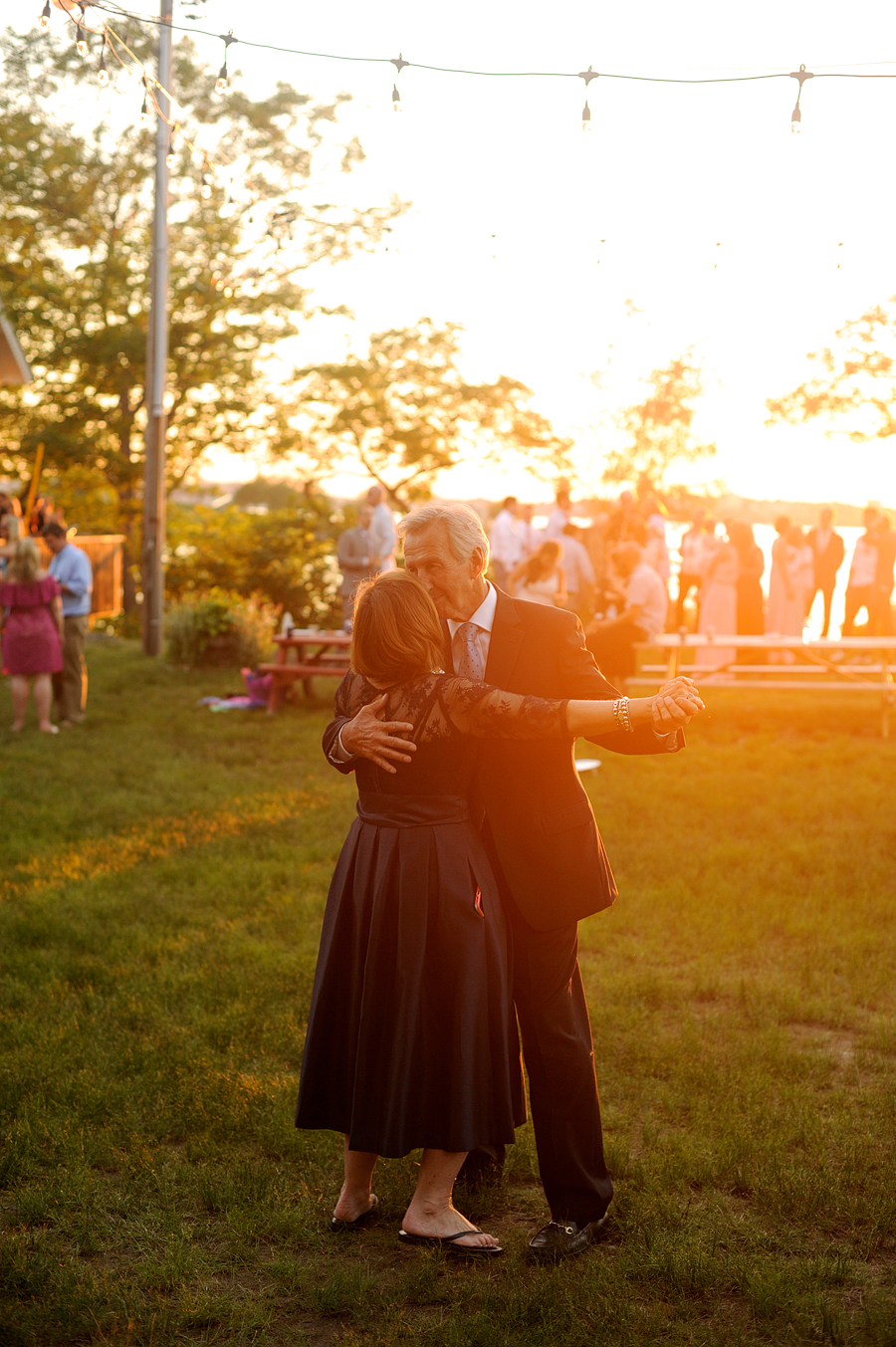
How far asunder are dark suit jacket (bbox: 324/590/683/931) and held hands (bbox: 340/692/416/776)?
0.51 ft

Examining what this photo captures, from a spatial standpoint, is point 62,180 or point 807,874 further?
point 62,180

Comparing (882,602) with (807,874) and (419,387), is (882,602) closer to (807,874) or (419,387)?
(807,874)

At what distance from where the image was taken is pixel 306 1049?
3.37m

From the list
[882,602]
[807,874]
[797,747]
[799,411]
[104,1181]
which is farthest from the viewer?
[799,411]

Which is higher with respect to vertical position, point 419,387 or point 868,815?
point 419,387

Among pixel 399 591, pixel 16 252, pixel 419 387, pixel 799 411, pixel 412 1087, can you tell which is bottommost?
pixel 412 1087

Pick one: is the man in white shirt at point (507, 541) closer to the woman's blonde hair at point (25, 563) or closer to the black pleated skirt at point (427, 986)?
the woman's blonde hair at point (25, 563)

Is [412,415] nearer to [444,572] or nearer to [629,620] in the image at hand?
[629,620]

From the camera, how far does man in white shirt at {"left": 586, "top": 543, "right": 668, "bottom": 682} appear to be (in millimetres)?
10875

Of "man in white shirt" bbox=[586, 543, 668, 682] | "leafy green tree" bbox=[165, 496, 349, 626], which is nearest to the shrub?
"leafy green tree" bbox=[165, 496, 349, 626]

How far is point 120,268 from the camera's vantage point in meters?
23.2

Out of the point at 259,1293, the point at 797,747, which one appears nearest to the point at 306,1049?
the point at 259,1293

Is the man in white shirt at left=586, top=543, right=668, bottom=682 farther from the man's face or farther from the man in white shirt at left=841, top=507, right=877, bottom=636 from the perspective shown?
the man's face

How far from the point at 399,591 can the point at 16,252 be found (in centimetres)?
2412
